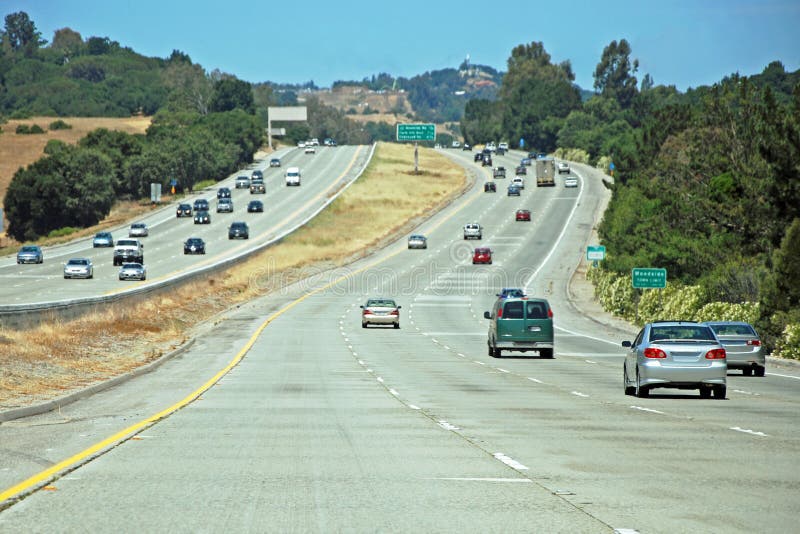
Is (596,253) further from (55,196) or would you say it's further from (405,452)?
(55,196)

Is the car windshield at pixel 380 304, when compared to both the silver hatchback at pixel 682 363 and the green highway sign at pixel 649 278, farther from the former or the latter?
the silver hatchback at pixel 682 363

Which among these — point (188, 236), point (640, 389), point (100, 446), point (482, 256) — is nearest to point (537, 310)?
point (640, 389)

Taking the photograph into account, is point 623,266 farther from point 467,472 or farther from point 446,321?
point 467,472

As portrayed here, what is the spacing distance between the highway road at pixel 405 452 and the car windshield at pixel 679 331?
1.26 metres

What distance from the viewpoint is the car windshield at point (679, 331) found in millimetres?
22406

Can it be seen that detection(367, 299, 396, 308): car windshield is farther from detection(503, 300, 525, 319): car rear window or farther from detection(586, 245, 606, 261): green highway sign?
detection(586, 245, 606, 261): green highway sign

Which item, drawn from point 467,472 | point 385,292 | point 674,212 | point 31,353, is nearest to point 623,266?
point 674,212

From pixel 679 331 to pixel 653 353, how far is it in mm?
1352

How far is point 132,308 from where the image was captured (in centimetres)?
4897

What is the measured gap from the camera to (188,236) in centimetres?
10956

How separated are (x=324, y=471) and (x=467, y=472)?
1.46m

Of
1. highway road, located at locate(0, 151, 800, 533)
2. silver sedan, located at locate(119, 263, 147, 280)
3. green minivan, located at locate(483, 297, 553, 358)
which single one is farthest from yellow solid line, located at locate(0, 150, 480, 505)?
silver sedan, located at locate(119, 263, 147, 280)

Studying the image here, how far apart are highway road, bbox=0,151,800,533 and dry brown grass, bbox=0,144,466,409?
167 centimetres

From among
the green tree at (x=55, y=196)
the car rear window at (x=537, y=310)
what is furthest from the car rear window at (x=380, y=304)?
the green tree at (x=55, y=196)
